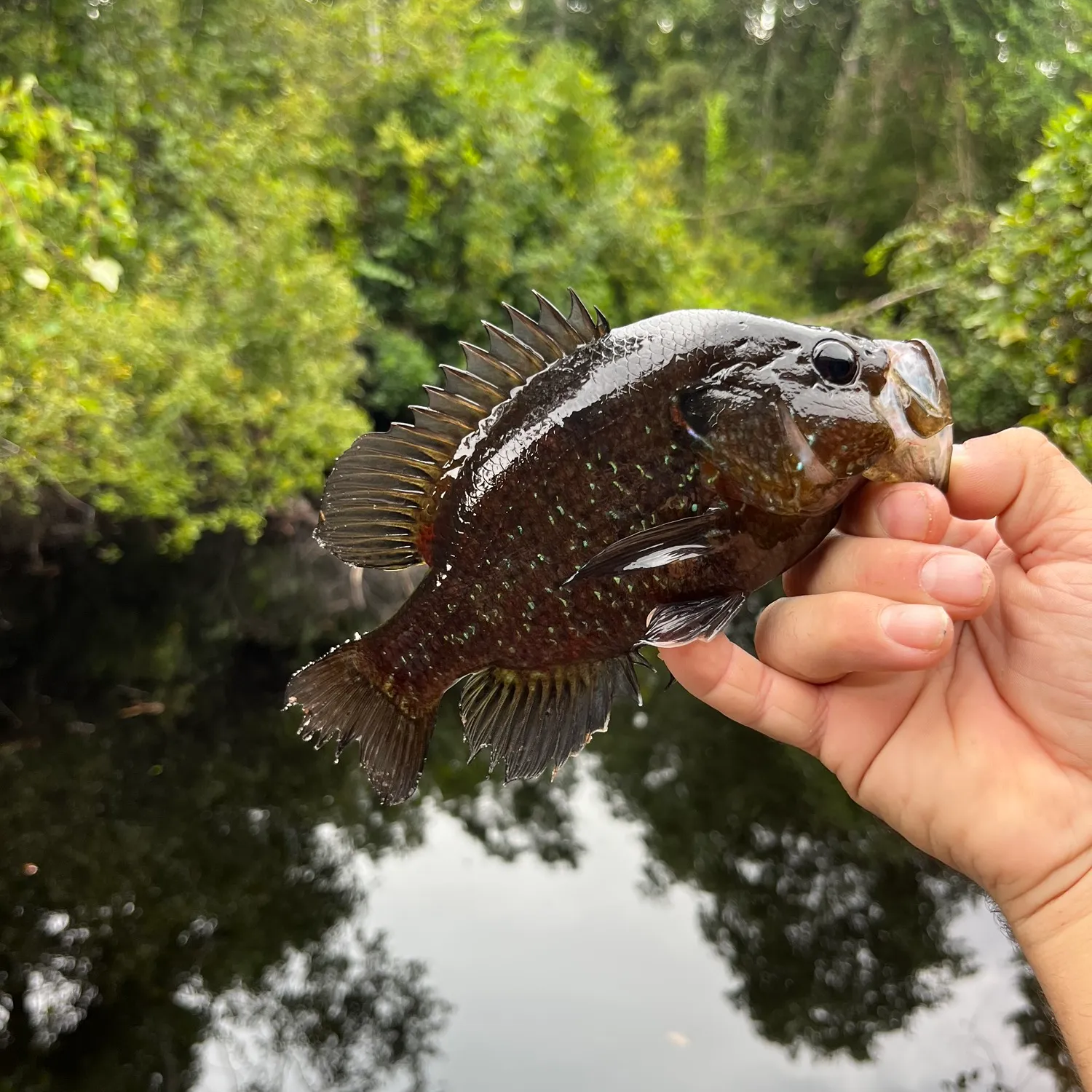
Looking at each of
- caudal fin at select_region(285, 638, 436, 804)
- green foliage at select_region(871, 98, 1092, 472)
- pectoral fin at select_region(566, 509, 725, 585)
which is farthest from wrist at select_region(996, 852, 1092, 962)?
green foliage at select_region(871, 98, 1092, 472)

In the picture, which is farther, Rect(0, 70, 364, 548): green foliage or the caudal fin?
Rect(0, 70, 364, 548): green foliage

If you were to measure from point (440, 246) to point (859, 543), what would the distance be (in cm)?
1196

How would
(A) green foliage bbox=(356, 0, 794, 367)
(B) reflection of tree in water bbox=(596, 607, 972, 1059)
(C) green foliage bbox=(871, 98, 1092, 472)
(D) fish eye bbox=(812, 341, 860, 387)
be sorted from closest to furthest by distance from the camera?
(D) fish eye bbox=(812, 341, 860, 387) → (C) green foliage bbox=(871, 98, 1092, 472) → (B) reflection of tree in water bbox=(596, 607, 972, 1059) → (A) green foliage bbox=(356, 0, 794, 367)

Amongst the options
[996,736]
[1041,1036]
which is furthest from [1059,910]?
[1041,1036]

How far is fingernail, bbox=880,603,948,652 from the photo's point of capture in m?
1.47

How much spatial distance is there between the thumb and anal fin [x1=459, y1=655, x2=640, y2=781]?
892 millimetres

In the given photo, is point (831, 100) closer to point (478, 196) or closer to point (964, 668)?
point (478, 196)

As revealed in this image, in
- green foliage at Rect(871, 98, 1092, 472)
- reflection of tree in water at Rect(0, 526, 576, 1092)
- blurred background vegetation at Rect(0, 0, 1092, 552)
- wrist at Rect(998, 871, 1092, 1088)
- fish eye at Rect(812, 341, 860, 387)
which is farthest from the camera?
blurred background vegetation at Rect(0, 0, 1092, 552)

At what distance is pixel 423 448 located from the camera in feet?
5.67

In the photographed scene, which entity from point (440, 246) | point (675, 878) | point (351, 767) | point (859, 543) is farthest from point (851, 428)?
point (440, 246)

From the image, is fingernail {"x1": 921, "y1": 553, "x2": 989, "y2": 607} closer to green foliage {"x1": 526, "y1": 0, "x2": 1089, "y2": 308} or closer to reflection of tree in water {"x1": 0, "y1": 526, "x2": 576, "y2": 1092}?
reflection of tree in water {"x1": 0, "y1": 526, "x2": 576, "y2": 1092}

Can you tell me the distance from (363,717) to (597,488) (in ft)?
2.91

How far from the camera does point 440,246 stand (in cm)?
1219

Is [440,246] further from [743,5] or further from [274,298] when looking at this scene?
[743,5]
